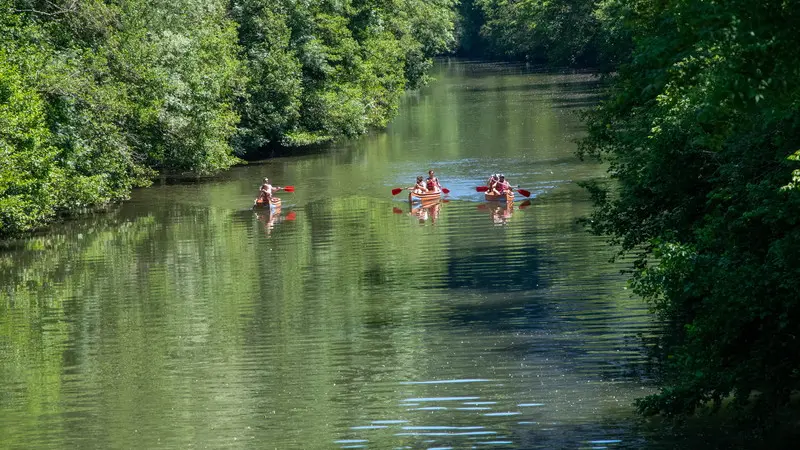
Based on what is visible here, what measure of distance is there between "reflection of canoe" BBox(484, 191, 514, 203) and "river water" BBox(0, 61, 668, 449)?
427 millimetres

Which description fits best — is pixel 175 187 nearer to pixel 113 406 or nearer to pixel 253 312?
pixel 253 312

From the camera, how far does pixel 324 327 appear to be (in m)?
20.0

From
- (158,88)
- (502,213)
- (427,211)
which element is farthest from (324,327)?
(158,88)

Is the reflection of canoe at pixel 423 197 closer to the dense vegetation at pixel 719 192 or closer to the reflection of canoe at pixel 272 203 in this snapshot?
the reflection of canoe at pixel 272 203

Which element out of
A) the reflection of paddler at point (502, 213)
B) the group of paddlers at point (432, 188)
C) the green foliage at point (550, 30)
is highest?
the green foliage at point (550, 30)

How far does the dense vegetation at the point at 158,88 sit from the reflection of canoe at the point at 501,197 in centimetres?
1097

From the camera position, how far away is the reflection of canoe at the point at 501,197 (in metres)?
34.8

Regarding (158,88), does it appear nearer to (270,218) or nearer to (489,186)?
(270,218)

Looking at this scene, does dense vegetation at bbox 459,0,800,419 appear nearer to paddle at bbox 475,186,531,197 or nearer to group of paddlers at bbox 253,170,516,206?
group of paddlers at bbox 253,170,516,206

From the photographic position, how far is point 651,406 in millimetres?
12250

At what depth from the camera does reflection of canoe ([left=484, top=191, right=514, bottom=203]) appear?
34.8m

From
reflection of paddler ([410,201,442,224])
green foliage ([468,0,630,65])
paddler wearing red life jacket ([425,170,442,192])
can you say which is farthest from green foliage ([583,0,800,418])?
paddler wearing red life jacket ([425,170,442,192])

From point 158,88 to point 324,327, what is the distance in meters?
20.6

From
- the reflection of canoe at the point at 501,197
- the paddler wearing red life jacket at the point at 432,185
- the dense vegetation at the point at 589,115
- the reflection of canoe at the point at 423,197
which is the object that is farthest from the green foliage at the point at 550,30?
the reflection of canoe at the point at 423,197
